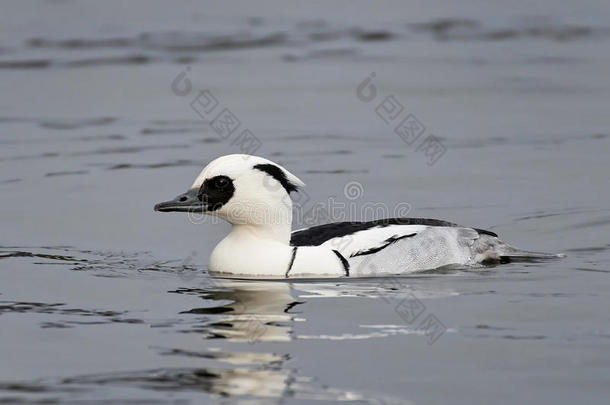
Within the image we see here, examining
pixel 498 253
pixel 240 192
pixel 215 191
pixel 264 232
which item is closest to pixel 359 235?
pixel 264 232

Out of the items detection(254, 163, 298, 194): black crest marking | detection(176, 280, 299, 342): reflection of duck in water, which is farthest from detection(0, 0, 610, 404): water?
detection(254, 163, 298, 194): black crest marking

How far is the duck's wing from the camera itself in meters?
11.2

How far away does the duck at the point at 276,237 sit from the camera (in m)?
10.9

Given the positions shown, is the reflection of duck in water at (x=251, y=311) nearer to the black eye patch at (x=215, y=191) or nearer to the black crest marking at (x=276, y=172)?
the black eye patch at (x=215, y=191)

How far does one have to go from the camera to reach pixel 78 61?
24656 millimetres

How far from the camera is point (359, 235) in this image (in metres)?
11.2

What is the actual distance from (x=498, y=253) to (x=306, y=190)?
4.20m

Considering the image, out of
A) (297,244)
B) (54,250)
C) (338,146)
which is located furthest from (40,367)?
(338,146)

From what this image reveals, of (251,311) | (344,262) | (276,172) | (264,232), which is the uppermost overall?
(276,172)

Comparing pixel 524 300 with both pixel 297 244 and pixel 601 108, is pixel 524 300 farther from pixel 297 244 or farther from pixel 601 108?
pixel 601 108

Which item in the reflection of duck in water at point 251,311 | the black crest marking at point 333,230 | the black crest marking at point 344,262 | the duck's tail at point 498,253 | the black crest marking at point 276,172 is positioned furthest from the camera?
the duck's tail at point 498,253

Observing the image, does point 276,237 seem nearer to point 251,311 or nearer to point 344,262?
point 344,262

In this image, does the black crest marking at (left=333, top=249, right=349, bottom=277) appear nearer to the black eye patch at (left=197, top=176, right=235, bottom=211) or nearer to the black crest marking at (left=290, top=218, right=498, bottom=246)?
the black crest marking at (left=290, top=218, right=498, bottom=246)

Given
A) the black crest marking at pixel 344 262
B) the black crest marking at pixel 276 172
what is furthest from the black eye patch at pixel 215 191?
the black crest marking at pixel 344 262
